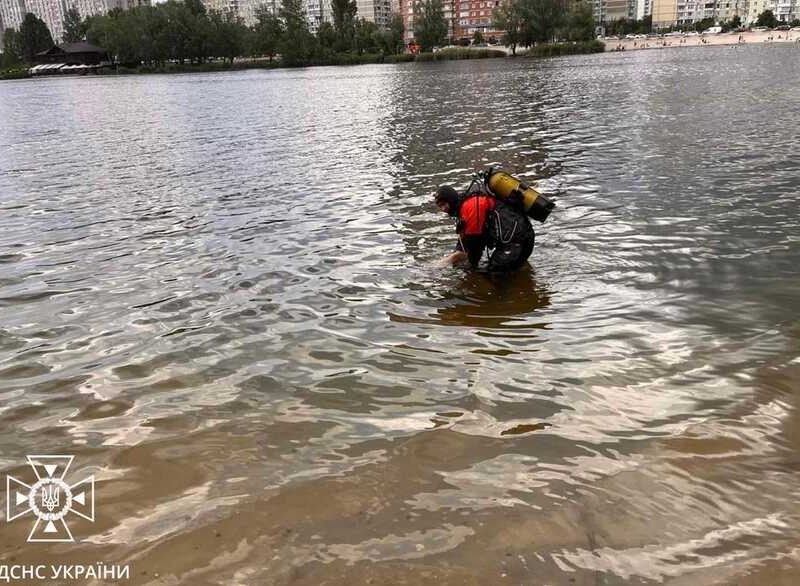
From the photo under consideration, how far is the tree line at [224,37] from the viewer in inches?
5822

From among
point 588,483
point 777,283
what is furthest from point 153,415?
point 777,283

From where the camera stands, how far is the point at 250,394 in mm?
5980

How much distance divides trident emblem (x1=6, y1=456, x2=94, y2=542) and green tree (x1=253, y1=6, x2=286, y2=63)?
162324 millimetres

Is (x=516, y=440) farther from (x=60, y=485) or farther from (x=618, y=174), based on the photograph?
(x=618, y=174)

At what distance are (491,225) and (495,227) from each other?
62mm

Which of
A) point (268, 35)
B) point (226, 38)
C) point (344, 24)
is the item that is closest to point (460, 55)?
point (344, 24)

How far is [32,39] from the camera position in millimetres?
185500

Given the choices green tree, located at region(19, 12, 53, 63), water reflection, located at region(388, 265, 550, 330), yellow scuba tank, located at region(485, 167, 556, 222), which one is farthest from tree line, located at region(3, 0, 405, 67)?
water reflection, located at region(388, 265, 550, 330)

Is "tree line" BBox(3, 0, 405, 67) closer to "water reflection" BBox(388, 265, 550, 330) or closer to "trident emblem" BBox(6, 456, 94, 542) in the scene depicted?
"water reflection" BBox(388, 265, 550, 330)

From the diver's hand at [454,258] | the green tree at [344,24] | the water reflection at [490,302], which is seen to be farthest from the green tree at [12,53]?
the water reflection at [490,302]

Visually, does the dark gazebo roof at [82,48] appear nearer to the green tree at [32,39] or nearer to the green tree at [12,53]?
the green tree at [32,39]

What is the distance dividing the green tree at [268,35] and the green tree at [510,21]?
196 feet

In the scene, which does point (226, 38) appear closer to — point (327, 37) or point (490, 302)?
point (327, 37)

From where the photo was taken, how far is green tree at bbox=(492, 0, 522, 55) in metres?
114
